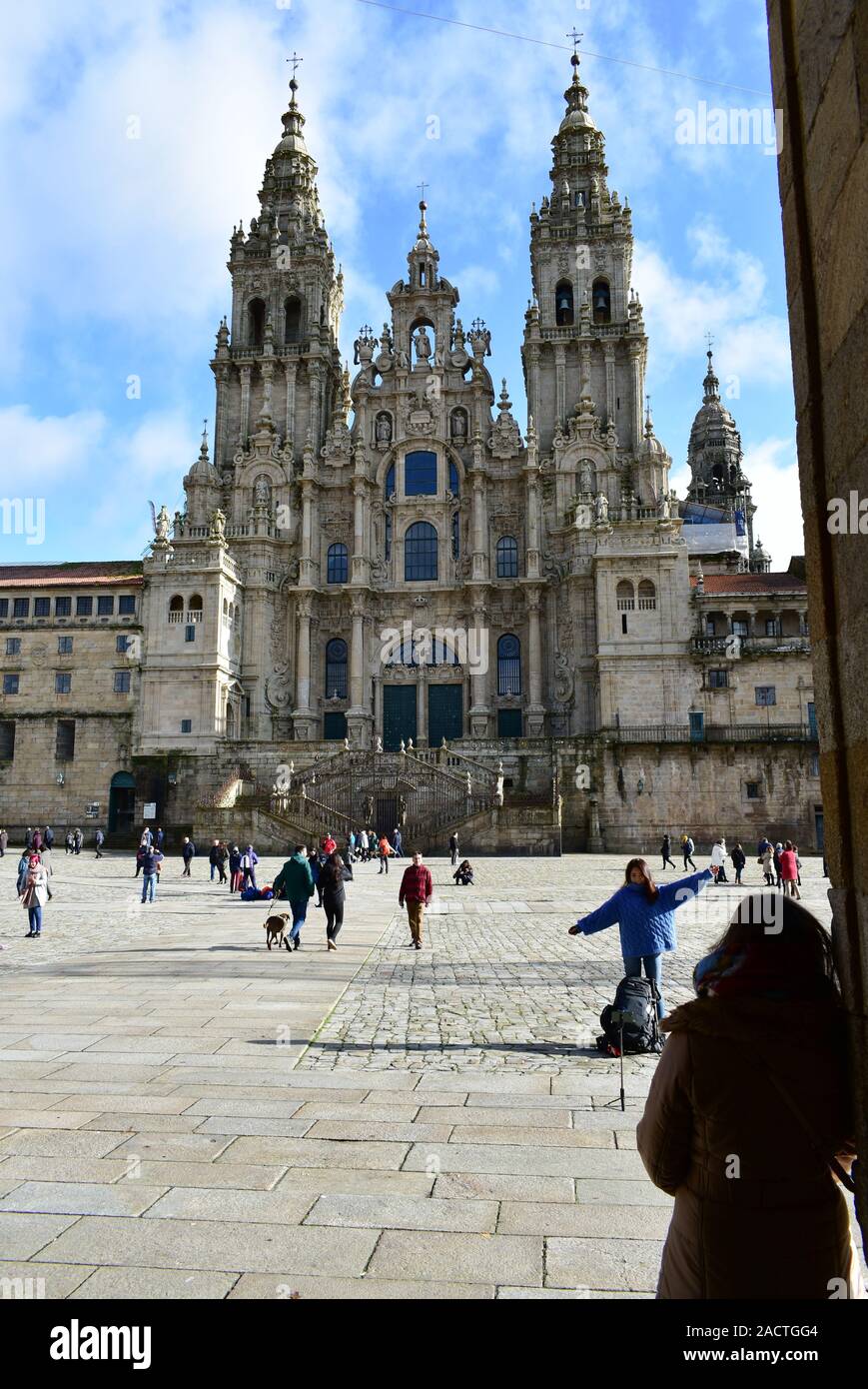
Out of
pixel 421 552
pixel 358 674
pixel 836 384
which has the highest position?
pixel 421 552

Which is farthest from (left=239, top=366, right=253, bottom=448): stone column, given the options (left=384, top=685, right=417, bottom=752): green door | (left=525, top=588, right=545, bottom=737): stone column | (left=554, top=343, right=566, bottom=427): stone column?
(left=525, top=588, right=545, bottom=737): stone column

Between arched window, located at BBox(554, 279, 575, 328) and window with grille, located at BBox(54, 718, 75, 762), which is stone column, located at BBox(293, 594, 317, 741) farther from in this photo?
arched window, located at BBox(554, 279, 575, 328)

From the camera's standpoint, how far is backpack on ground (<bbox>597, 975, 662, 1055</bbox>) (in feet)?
26.1

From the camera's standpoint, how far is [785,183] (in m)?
3.89

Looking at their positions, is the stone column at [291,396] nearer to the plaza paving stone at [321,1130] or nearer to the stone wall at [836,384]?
the plaza paving stone at [321,1130]

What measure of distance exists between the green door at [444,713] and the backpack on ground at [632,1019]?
4122 centimetres

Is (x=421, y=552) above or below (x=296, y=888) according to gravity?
above

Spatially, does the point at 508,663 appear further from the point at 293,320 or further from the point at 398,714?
the point at 293,320

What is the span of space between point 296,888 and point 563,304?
47.6 metres

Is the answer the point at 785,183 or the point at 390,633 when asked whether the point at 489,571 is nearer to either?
the point at 390,633

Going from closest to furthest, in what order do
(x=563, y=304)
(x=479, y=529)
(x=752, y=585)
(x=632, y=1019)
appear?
(x=632, y=1019)
(x=752, y=585)
(x=479, y=529)
(x=563, y=304)

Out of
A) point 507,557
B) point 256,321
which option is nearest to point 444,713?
point 507,557

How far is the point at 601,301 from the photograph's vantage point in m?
53.4

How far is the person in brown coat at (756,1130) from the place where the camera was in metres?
2.52
